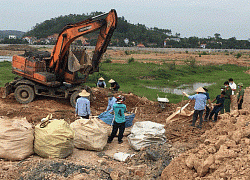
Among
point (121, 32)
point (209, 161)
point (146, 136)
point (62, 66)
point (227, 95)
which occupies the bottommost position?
point (146, 136)

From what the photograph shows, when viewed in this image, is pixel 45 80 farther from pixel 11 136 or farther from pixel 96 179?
pixel 96 179

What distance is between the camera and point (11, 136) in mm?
5637

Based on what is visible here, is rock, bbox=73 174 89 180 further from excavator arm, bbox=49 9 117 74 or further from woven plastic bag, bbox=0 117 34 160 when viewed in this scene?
excavator arm, bbox=49 9 117 74

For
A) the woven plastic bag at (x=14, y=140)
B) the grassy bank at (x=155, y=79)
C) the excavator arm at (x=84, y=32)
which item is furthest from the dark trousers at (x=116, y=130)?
the grassy bank at (x=155, y=79)

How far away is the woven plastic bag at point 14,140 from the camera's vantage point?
5.59 m

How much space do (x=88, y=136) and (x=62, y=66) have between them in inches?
216

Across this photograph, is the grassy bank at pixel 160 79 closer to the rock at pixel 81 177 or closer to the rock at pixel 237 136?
the rock at pixel 237 136

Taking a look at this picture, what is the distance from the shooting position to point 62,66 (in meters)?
11.4

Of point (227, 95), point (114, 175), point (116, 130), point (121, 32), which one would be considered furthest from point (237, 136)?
point (121, 32)

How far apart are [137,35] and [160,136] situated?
331 feet

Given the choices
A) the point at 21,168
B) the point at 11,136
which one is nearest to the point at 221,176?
the point at 21,168

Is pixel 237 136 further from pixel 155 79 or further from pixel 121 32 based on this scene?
pixel 121 32

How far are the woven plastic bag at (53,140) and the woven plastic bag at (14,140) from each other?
0.68 feet

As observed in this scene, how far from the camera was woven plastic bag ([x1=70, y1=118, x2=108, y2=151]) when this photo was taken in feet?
21.9
